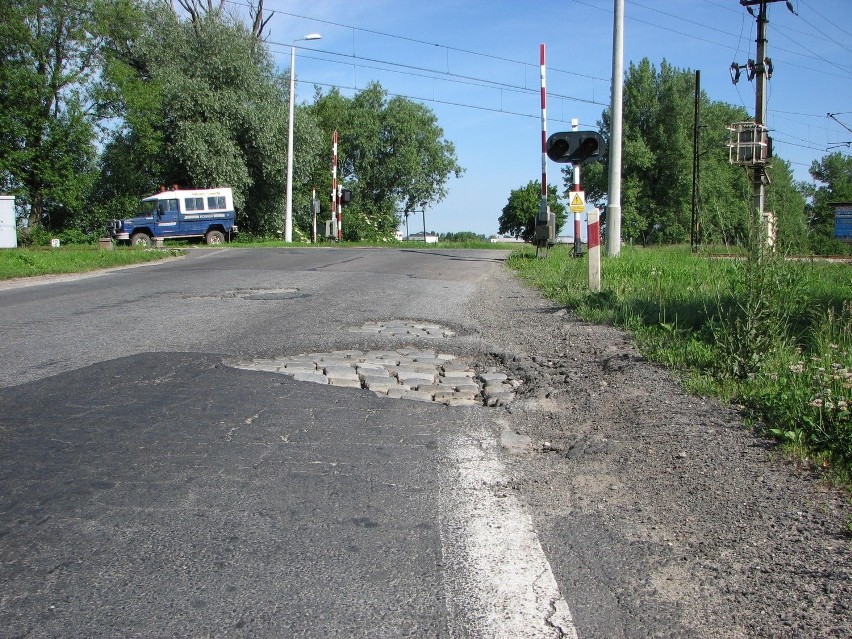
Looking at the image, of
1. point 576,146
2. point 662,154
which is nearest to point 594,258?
point 576,146

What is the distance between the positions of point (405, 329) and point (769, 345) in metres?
3.76

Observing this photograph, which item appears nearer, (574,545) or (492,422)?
(574,545)

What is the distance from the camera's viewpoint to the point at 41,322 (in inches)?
330

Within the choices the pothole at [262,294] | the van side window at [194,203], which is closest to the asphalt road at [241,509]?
the pothole at [262,294]

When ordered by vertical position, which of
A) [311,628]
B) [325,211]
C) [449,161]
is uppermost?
[449,161]

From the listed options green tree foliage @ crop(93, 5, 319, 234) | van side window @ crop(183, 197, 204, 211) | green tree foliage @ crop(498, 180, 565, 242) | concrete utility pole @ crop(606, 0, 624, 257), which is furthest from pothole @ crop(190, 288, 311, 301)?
green tree foliage @ crop(498, 180, 565, 242)

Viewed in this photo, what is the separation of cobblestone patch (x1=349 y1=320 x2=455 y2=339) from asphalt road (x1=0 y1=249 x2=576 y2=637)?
125 centimetres

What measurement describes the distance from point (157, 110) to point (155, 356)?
38124 millimetres

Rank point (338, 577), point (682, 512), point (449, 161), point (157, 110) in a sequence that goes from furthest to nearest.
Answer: point (449, 161)
point (157, 110)
point (682, 512)
point (338, 577)

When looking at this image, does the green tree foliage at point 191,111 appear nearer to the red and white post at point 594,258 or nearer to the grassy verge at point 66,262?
the grassy verge at point 66,262

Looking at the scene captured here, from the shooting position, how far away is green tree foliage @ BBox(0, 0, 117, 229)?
36938 mm

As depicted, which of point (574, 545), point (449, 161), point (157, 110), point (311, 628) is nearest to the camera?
point (311, 628)

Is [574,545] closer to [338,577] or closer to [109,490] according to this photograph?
[338,577]

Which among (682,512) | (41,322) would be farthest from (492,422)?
(41,322)
